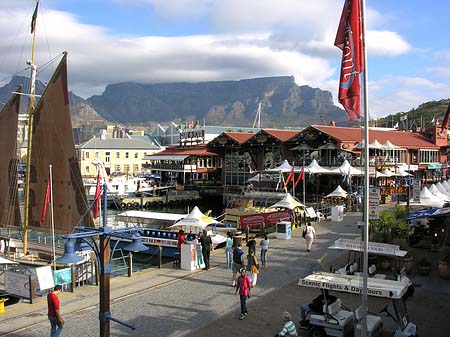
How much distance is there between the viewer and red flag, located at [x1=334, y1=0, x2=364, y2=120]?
10273mm

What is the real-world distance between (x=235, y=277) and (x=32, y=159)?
53.4ft

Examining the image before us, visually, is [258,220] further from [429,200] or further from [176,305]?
[176,305]

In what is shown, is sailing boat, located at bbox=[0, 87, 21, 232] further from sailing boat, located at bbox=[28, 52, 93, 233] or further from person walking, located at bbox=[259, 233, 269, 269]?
person walking, located at bbox=[259, 233, 269, 269]

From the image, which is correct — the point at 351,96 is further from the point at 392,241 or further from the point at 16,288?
the point at 16,288

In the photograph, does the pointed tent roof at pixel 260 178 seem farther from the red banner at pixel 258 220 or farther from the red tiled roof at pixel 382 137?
the red banner at pixel 258 220

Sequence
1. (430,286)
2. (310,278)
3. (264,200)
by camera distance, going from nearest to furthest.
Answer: (310,278) < (430,286) < (264,200)

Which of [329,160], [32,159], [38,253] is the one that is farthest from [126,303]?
[329,160]

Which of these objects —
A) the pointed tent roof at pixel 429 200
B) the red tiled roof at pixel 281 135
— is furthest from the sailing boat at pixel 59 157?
the red tiled roof at pixel 281 135

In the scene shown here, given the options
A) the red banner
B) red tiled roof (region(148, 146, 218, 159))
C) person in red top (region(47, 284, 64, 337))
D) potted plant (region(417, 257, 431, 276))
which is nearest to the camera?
person in red top (region(47, 284, 64, 337))

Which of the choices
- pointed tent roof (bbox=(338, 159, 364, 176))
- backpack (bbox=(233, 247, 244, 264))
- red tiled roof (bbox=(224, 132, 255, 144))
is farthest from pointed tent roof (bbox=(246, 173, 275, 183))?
backpack (bbox=(233, 247, 244, 264))

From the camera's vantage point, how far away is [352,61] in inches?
407

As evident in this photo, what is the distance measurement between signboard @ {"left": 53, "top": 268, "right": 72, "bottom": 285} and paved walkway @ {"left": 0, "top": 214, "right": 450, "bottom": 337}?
0.54 m

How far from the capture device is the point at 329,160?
5406 cm

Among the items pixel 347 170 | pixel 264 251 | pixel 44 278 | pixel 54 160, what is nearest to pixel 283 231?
pixel 264 251
